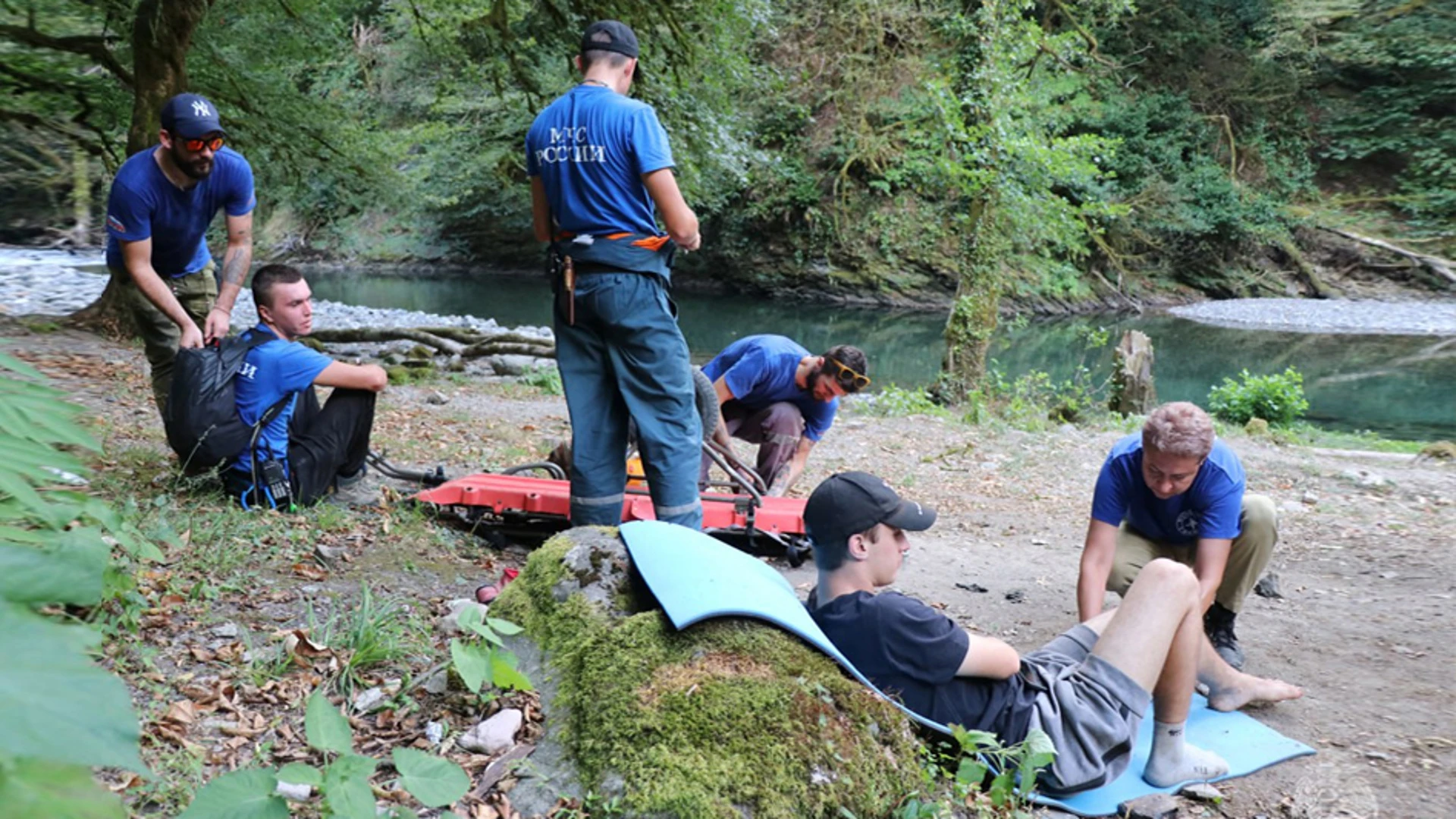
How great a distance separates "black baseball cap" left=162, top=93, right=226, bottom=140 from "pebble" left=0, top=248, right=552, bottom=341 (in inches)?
333

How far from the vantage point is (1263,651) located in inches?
163

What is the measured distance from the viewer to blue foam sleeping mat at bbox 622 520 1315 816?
2.43 metres

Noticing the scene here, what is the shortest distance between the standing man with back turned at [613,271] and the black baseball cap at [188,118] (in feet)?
5.20

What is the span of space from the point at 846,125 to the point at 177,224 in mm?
16263

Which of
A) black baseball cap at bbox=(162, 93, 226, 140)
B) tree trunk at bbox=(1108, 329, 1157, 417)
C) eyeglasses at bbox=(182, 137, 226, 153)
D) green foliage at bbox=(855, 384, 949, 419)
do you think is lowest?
green foliage at bbox=(855, 384, 949, 419)

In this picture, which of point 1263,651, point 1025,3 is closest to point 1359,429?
point 1025,3

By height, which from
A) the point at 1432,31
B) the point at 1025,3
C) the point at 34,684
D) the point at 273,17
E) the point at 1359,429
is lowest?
the point at 1359,429

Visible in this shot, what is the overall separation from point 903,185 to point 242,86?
51.0 ft

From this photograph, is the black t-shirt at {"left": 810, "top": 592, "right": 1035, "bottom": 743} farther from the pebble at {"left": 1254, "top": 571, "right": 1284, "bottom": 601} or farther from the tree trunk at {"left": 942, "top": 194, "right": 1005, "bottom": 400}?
the tree trunk at {"left": 942, "top": 194, "right": 1005, "bottom": 400}

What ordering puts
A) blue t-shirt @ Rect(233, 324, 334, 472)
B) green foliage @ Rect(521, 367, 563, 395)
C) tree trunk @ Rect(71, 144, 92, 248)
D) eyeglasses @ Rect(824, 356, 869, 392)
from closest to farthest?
blue t-shirt @ Rect(233, 324, 334, 472)
eyeglasses @ Rect(824, 356, 869, 392)
green foliage @ Rect(521, 367, 563, 395)
tree trunk @ Rect(71, 144, 92, 248)

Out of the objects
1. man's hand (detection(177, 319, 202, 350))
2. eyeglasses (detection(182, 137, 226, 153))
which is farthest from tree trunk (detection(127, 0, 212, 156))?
man's hand (detection(177, 319, 202, 350))

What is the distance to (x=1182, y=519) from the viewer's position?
12.7 ft

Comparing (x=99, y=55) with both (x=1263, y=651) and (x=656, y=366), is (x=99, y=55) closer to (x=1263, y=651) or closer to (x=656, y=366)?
(x=656, y=366)

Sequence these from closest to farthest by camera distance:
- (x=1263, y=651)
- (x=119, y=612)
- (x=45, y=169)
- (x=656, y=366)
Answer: (x=119, y=612) < (x=656, y=366) < (x=1263, y=651) < (x=45, y=169)
